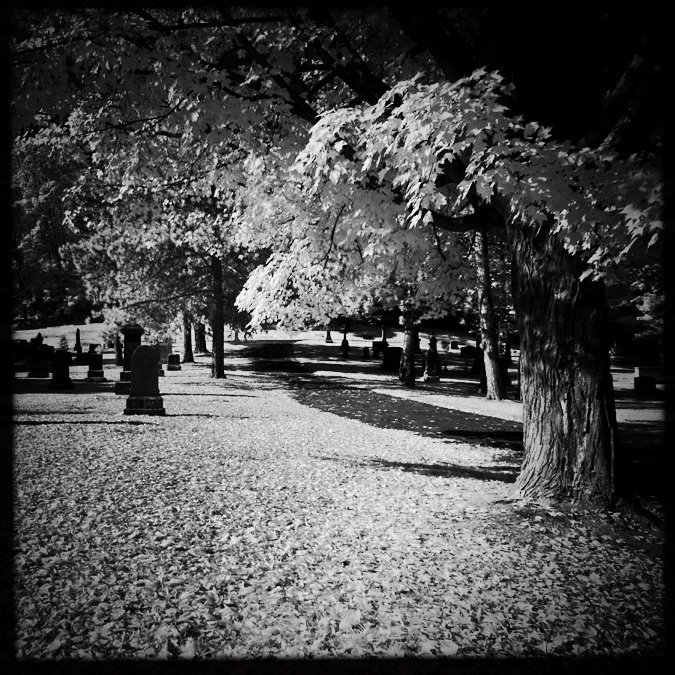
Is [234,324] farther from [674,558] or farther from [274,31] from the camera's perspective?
[674,558]

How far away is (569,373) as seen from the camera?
18.2 feet

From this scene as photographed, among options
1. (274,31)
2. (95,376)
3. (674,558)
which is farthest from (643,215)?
(95,376)

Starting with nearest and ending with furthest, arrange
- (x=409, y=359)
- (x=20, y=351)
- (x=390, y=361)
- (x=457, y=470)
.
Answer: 1. (x=457, y=470)
2. (x=409, y=359)
3. (x=20, y=351)
4. (x=390, y=361)

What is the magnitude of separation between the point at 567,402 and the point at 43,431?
909 cm

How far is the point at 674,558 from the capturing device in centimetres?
484

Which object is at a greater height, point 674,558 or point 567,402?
point 567,402

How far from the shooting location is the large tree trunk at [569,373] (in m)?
5.52

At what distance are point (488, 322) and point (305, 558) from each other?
47.9 ft

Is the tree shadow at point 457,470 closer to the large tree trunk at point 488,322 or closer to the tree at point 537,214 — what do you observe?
the tree at point 537,214

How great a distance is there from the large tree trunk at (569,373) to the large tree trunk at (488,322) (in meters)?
12.0

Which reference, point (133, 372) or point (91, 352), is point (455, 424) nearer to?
point (133, 372)

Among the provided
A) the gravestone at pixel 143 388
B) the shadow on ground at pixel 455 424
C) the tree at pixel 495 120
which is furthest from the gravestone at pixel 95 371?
the tree at pixel 495 120

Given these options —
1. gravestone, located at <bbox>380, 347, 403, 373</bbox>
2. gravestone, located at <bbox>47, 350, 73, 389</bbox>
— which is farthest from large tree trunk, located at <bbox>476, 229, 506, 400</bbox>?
gravestone, located at <bbox>47, 350, 73, 389</bbox>

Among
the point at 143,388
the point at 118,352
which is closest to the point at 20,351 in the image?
the point at 118,352
